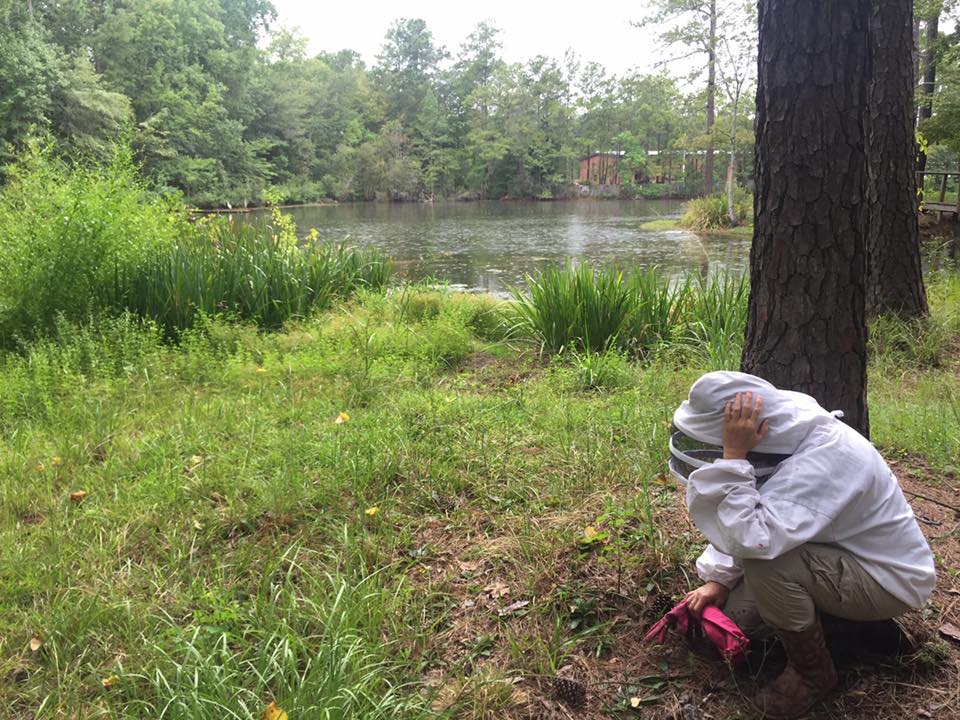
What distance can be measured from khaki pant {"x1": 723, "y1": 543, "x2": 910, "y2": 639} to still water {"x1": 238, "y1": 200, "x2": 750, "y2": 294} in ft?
19.6

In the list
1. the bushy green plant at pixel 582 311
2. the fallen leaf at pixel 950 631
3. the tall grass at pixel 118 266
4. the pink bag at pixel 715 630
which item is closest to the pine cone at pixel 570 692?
the pink bag at pixel 715 630

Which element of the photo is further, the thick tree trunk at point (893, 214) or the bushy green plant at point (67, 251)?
the bushy green plant at point (67, 251)

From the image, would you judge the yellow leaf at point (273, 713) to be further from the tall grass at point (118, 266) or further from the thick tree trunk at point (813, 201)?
the tall grass at point (118, 266)

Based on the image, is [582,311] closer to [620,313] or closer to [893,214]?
[620,313]

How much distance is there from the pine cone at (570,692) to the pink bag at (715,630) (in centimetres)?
25

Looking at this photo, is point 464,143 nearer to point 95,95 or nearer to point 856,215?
point 95,95

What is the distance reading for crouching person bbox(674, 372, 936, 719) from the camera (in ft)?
4.88

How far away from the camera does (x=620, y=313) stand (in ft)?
18.0

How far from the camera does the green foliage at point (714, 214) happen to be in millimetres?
21641

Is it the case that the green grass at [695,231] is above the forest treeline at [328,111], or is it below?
below

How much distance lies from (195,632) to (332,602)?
39cm

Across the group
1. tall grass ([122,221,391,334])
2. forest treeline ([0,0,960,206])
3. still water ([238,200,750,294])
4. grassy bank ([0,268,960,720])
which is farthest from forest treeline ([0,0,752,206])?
grassy bank ([0,268,960,720])

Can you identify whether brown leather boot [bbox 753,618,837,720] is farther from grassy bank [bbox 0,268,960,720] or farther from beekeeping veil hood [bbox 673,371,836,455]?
beekeeping veil hood [bbox 673,371,836,455]

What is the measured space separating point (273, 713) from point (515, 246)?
57.2 ft
